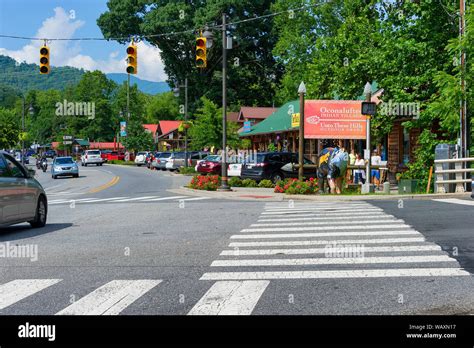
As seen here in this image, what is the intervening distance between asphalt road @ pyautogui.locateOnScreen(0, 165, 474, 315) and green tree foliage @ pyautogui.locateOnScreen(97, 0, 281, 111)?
52378 mm

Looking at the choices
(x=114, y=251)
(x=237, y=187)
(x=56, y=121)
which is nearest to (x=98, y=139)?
(x=56, y=121)

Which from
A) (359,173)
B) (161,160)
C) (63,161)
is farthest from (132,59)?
(161,160)

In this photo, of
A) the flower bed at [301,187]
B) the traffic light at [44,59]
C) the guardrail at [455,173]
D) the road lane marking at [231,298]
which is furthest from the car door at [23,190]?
the guardrail at [455,173]

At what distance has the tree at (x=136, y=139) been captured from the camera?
9394cm

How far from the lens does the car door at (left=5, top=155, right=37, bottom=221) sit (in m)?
12.1

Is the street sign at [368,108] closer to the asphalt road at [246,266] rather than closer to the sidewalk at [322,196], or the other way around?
the sidewalk at [322,196]

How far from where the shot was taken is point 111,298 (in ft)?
Answer: 21.0

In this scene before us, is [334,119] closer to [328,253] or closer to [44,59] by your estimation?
[44,59]

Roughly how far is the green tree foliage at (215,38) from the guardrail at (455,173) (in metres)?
44.6

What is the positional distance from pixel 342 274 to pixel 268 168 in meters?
22.5

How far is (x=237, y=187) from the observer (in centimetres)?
2952
